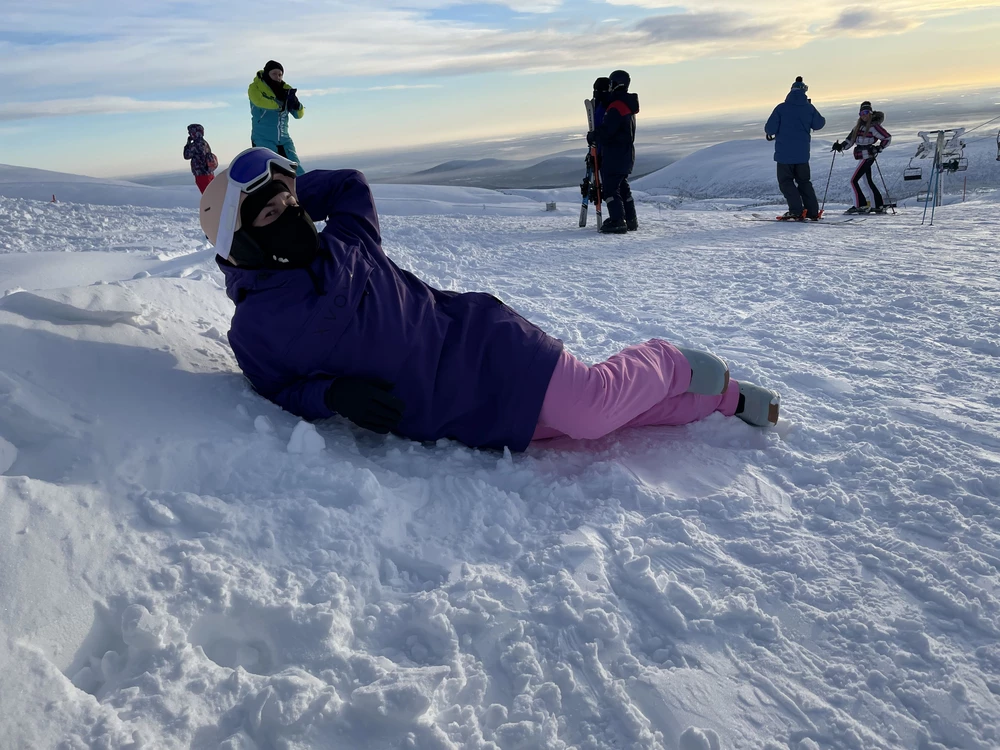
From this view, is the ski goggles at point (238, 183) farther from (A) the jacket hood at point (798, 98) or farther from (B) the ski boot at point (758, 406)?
(A) the jacket hood at point (798, 98)

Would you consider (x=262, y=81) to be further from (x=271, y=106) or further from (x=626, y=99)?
(x=626, y=99)

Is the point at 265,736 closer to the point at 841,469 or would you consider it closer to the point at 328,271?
the point at 328,271

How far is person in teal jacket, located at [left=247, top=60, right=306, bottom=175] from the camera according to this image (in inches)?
307

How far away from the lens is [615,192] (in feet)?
27.9

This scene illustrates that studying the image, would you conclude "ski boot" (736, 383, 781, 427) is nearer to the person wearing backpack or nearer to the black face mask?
the black face mask

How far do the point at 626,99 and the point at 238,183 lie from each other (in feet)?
22.3

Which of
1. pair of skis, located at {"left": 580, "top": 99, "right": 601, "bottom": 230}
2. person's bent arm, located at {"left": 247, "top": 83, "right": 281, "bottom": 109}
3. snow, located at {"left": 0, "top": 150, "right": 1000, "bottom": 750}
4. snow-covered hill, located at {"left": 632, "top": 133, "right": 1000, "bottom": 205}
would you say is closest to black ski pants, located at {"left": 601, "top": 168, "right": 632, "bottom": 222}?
pair of skis, located at {"left": 580, "top": 99, "right": 601, "bottom": 230}

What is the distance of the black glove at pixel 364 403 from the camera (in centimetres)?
221

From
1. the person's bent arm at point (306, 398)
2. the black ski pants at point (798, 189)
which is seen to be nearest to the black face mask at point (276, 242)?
the person's bent arm at point (306, 398)

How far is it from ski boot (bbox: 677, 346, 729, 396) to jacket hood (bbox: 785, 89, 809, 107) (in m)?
8.14

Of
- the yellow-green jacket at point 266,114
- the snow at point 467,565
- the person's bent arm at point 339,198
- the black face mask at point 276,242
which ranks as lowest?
the snow at point 467,565

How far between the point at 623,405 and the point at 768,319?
2125 mm

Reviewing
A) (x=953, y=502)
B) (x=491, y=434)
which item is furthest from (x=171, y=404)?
(x=953, y=502)

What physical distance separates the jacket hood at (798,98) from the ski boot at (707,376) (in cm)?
814
